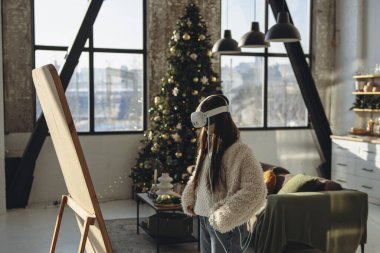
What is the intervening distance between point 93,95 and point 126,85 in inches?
23.9

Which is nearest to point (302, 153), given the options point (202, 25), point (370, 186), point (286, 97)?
point (286, 97)

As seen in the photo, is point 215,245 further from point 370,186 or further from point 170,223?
point 370,186

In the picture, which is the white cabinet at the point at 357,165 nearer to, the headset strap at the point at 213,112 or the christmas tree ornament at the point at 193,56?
the christmas tree ornament at the point at 193,56

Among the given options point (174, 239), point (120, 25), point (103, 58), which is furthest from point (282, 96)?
point (174, 239)

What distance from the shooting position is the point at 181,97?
Result: 8070 millimetres

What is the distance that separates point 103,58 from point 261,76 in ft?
9.76

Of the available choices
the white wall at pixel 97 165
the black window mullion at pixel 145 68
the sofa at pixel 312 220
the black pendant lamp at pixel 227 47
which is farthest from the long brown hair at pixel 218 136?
the black window mullion at pixel 145 68

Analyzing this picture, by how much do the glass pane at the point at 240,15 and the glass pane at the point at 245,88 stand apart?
328mm

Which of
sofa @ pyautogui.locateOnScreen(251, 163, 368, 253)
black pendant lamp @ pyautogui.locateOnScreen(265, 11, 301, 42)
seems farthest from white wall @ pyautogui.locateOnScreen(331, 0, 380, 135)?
sofa @ pyautogui.locateOnScreen(251, 163, 368, 253)

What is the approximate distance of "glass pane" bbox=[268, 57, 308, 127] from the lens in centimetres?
985

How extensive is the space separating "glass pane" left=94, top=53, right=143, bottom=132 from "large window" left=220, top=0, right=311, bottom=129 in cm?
163

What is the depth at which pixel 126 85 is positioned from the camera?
8.95 m

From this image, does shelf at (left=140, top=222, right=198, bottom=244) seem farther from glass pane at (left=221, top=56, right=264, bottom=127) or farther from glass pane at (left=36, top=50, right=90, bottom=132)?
glass pane at (left=221, top=56, right=264, bottom=127)

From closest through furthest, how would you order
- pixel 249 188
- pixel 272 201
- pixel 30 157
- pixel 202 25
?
1. pixel 249 188
2. pixel 272 201
3. pixel 30 157
4. pixel 202 25
